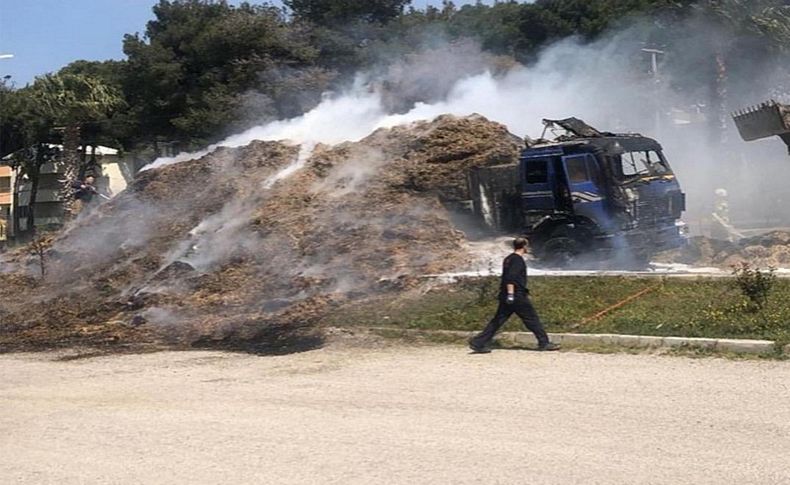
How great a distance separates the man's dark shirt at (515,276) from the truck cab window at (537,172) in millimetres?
6464

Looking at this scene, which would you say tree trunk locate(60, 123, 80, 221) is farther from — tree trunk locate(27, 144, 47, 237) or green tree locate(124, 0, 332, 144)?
tree trunk locate(27, 144, 47, 237)

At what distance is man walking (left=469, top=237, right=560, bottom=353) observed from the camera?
12234 millimetres

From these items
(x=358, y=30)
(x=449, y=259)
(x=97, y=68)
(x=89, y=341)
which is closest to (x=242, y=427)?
(x=89, y=341)

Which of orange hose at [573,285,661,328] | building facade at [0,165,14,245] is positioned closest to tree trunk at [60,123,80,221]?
building facade at [0,165,14,245]

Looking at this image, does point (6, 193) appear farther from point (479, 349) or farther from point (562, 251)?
point (479, 349)

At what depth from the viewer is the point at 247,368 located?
1210cm

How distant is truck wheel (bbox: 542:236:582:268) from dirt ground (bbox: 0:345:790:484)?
6420mm

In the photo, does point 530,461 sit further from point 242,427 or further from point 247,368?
point 247,368

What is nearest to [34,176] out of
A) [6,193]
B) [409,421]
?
[6,193]

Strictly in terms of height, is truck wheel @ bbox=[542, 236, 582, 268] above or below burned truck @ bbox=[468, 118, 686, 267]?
below

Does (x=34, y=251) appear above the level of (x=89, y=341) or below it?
above

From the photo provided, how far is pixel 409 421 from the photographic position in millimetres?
8477

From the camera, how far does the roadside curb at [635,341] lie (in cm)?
1131

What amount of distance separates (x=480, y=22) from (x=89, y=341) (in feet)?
83.7
